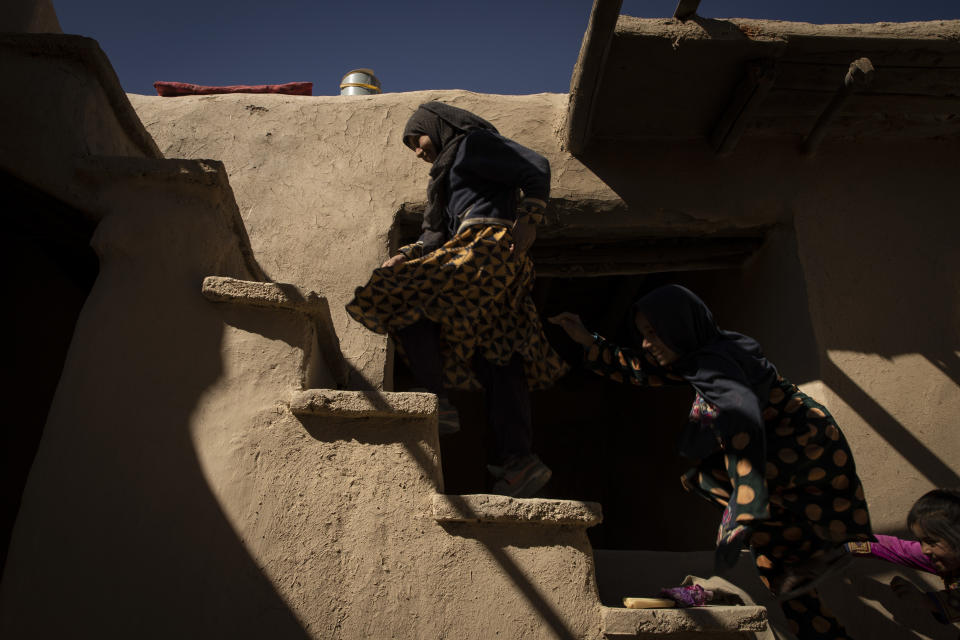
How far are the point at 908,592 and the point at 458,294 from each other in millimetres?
2000

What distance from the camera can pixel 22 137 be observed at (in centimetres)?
243

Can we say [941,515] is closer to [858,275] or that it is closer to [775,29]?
[858,275]

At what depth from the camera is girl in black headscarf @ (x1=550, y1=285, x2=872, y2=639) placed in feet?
7.89

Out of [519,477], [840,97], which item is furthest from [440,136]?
[840,97]

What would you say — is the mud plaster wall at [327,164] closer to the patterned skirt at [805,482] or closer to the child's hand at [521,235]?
the child's hand at [521,235]

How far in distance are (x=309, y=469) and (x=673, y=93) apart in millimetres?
2484

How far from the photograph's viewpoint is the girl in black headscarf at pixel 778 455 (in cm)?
240

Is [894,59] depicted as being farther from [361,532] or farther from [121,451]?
[121,451]

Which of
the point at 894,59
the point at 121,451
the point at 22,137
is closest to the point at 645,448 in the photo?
the point at 894,59

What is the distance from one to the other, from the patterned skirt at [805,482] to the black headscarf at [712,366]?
0.11 metres

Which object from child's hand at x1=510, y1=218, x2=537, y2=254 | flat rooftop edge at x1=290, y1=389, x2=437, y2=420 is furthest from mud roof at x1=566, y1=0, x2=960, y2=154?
flat rooftop edge at x1=290, y1=389, x2=437, y2=420

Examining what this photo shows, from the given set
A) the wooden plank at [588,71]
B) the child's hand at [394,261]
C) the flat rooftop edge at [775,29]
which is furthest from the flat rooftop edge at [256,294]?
the flat rooftop edge at [775,29]

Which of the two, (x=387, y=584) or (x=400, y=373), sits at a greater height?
(x=400, y=373)

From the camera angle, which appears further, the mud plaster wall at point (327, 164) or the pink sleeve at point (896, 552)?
the mud plaster wall at point (327, 164)
